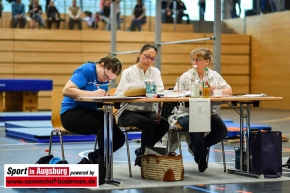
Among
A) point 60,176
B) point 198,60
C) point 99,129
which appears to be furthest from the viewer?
point 198,60

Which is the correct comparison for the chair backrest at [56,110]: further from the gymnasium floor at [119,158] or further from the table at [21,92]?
the table at [21,92]

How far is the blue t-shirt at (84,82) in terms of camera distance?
4.59 metres

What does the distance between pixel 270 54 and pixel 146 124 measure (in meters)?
11.6

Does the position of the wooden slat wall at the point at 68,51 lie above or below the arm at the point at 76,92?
above

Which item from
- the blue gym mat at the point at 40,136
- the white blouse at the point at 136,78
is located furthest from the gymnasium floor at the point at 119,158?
the white blouse at the point at 136,78

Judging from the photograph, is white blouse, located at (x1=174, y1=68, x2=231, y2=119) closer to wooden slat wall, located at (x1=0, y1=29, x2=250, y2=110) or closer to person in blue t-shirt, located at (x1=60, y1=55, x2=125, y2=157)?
person in blue t-shirt, located at (x1=60, y1=55, x2=125, y2=157)

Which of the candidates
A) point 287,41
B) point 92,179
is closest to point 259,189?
point 92,179

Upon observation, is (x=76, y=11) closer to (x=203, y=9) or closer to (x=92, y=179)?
(x=203, y=9)

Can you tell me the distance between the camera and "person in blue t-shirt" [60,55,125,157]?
4.56 m

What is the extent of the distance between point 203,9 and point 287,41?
2244mm

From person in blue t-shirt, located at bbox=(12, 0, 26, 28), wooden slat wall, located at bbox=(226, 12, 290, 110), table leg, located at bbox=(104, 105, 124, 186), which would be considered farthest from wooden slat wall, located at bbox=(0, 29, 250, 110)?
table leg, located at bbox=(104, 105, 124, 186)

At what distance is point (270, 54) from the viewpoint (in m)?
15.8

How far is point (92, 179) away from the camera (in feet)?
13.7

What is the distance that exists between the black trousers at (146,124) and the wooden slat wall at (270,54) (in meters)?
10.5
